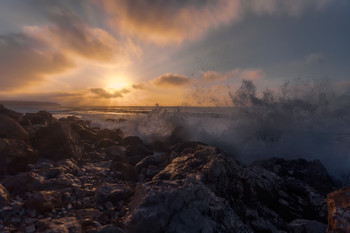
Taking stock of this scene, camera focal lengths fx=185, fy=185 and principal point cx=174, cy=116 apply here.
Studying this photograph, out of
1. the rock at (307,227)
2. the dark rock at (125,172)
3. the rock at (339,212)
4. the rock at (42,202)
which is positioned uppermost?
the rock at (339,212)

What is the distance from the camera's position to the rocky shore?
6.19ft

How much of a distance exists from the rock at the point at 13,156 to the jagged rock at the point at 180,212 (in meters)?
2.77

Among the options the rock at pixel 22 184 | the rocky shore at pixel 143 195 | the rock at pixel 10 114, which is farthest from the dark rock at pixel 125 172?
the rock at pixel 10 114

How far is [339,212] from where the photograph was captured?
186 cm

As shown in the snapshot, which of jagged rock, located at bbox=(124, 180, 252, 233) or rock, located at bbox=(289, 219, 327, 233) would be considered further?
rock, located at bbox=(289, 219, 327, 233)

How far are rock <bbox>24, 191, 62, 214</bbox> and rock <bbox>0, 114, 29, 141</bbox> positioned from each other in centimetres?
229

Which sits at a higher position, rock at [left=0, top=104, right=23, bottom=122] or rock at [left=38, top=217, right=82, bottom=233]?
rock at [left=0, top=104, right=23, bottom=122]

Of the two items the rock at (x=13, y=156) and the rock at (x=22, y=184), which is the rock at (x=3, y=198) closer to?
the rock at (x=22, y=184)

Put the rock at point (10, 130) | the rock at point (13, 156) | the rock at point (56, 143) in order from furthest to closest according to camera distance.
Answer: the rock at point (56, 143) < the rock at point (10, 130) < the rock at point (13, 156)

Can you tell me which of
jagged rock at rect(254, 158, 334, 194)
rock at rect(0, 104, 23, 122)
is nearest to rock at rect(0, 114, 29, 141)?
rock at rect(0, 104, 23, 122)

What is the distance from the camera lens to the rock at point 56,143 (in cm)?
457

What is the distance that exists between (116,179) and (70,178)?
0.92 meters

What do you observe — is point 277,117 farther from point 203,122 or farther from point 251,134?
point 203,122

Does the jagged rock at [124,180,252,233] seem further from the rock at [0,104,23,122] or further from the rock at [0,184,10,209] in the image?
the rock at [0,104,23,122]
